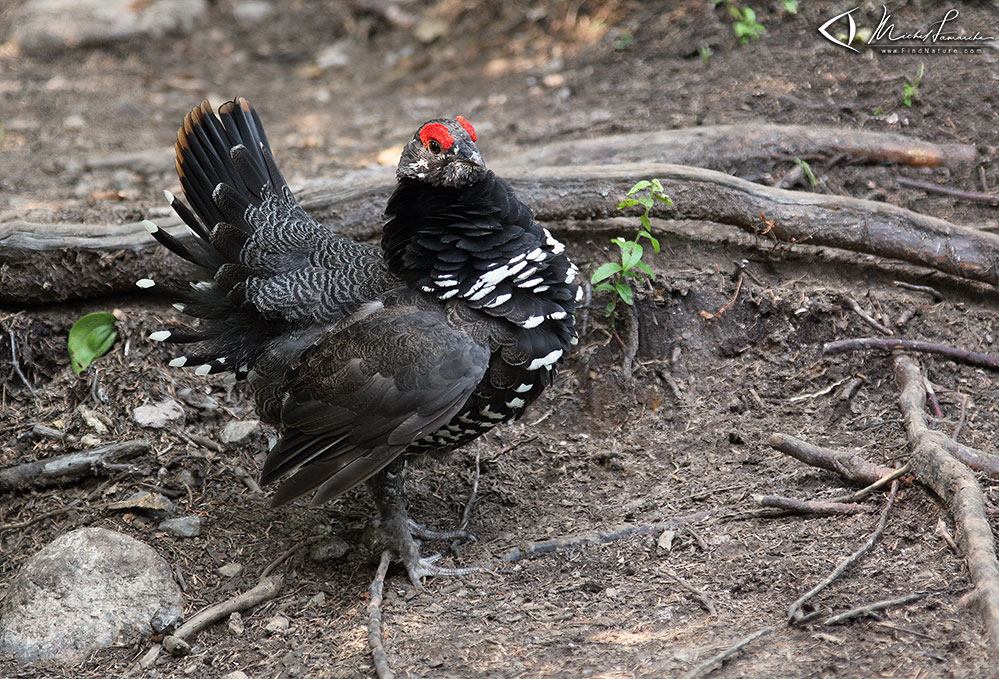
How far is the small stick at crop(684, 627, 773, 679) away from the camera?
10.1ft

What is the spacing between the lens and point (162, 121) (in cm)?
899

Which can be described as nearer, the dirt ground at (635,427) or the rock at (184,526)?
the dirt ground at (635,427)

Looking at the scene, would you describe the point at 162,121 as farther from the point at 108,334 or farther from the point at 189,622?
the point at 189,622

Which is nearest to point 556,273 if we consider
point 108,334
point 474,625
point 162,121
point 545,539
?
point 545,539

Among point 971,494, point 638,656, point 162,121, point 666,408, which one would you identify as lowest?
point 666,408

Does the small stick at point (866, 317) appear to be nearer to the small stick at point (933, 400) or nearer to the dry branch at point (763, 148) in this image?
the small stick at point (933, 400)

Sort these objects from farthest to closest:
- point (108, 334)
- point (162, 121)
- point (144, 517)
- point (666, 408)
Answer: point (162, 121), point (108, 334), point (666, 408), point (144, 517)

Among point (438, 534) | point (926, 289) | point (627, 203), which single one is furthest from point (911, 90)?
point (438, 534)

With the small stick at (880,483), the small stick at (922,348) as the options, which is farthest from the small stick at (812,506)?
the small stick at (922,348)

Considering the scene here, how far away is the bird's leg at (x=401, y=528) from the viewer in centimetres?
438

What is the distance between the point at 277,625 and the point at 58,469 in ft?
6.11

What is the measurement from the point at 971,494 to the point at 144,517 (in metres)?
4.06

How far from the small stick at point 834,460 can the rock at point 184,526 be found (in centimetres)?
306

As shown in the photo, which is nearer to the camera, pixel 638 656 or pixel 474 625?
pixel 638 656
